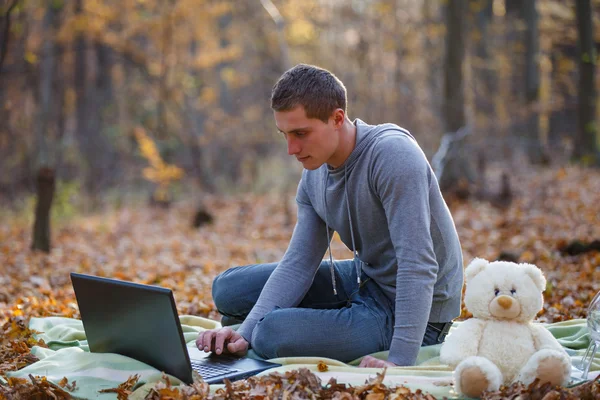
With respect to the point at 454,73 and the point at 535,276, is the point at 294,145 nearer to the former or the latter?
the point at 535,276

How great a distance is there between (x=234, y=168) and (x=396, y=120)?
408 centimetres

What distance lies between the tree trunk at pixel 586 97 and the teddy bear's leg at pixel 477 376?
30.5ft

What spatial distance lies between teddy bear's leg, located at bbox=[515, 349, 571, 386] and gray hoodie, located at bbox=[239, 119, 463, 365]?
0.50 m

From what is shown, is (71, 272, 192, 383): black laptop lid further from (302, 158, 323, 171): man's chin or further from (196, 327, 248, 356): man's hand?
(302, 158, 323, 171): man's chin

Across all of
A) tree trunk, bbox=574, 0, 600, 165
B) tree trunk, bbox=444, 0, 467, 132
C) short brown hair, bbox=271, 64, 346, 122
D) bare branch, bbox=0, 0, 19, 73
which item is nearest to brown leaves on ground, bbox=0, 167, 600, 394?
tree trunk, bbox=574, 0, 600, 165

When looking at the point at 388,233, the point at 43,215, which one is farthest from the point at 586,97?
the point at 388,233

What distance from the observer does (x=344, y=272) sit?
3.64m

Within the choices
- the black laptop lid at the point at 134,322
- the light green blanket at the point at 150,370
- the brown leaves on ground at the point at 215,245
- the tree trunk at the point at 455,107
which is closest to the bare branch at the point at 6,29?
the brown leaves on ground at the point at 215,245

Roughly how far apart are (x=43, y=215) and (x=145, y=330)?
607cm

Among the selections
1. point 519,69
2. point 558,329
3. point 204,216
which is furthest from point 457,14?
point 558,329

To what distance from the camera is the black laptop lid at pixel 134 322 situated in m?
2.59

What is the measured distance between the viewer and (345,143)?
3.21 m

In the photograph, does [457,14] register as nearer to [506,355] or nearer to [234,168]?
[234,168]

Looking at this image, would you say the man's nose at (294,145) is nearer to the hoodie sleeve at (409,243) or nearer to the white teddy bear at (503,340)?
the hoodie sleeve at (409,243)
